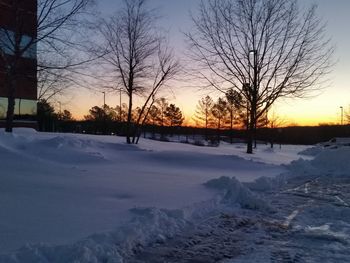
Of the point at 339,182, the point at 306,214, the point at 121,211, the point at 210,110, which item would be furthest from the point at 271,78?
the point at 210,110

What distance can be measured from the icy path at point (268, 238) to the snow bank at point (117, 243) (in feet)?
0.64

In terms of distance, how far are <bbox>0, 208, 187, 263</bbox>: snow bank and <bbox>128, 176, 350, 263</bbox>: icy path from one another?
0.64ft

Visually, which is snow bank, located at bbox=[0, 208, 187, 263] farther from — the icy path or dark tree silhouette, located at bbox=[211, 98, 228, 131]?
→ dark tree silhouette, located at bbox=[211, 98, 228, 131]

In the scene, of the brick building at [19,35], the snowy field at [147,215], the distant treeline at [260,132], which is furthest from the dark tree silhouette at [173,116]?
the snowy field at [147,215]

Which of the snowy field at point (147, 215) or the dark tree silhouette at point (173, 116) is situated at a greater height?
the dark tree silhouette at point (173, 116)

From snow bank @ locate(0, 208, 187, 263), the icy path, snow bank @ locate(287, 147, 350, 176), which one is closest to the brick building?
the icy path

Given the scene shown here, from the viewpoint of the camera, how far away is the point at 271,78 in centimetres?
2742

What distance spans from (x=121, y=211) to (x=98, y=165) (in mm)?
6978

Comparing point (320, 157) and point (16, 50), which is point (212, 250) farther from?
point (320, 157)

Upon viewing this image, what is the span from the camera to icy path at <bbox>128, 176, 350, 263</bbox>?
6.67m

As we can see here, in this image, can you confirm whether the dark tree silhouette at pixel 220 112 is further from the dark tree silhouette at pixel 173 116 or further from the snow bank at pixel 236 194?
the snow bank at pixel 236 194

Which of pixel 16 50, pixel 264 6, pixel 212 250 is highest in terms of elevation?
pixel 264 6

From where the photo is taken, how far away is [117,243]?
659 centimetres

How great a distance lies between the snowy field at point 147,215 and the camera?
21.2ft
